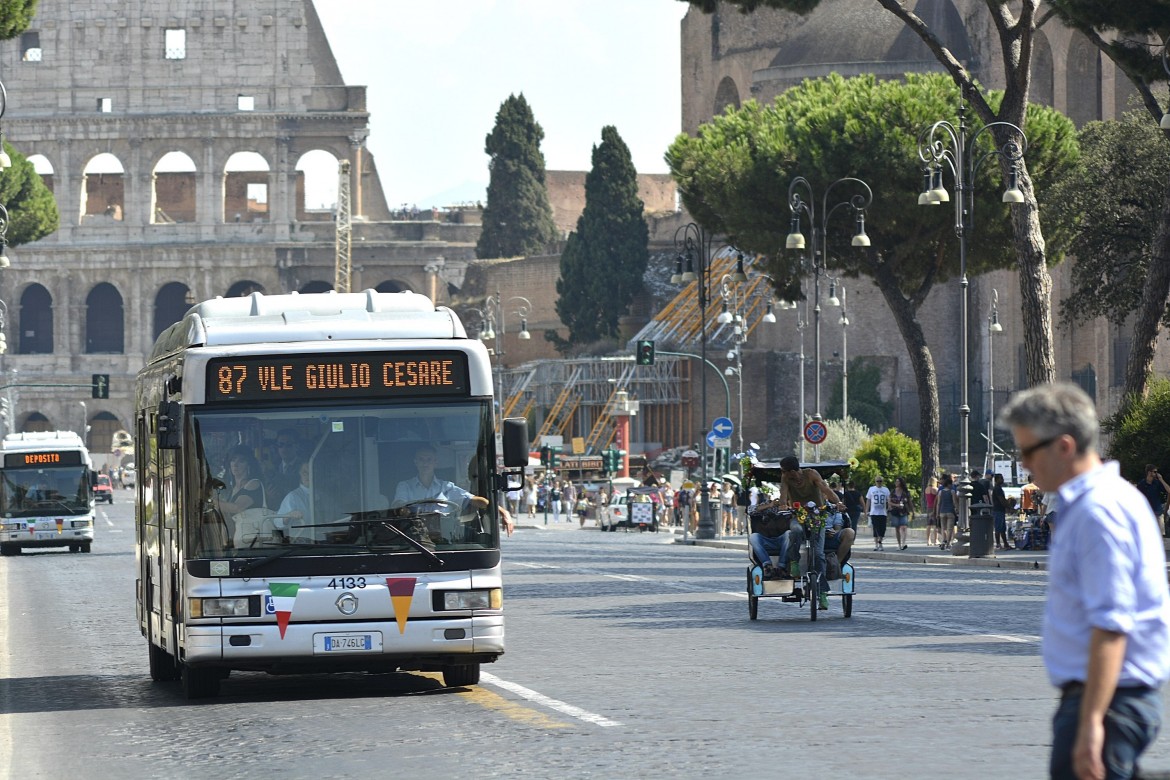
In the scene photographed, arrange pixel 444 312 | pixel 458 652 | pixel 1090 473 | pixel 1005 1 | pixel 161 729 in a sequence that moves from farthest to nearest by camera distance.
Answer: pixel 1005 1
pixel 444 312
pixel 458 652
pixel 161 729
pixel 1090 473

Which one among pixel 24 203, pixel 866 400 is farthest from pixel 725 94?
pixel 24 203

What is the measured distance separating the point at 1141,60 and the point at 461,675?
65.5 ft

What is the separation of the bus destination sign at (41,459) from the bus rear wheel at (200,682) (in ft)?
98.7

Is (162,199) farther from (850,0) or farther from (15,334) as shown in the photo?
(850,0)

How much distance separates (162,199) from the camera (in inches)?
4422

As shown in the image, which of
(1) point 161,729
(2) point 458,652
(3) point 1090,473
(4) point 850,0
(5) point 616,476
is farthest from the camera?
(4) point 850,0

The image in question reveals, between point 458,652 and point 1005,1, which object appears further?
point 1005,1

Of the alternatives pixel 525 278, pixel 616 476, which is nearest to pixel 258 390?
pixel 616 476

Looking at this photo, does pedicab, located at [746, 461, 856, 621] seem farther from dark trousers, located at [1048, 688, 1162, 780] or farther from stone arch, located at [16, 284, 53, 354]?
stone arch, located at [16, 284, 53, 354]

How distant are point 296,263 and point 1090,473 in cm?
10120

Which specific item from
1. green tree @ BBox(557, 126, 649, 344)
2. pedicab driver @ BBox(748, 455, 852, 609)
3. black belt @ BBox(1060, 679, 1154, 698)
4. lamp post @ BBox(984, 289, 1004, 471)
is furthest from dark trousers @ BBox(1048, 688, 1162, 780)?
green tree @ BBox(557, 126, 649, 344)

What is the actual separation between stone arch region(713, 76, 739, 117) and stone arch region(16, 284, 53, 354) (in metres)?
33.5

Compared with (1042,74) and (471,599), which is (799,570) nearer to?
(471,599)

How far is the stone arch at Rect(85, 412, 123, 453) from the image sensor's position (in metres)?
105
